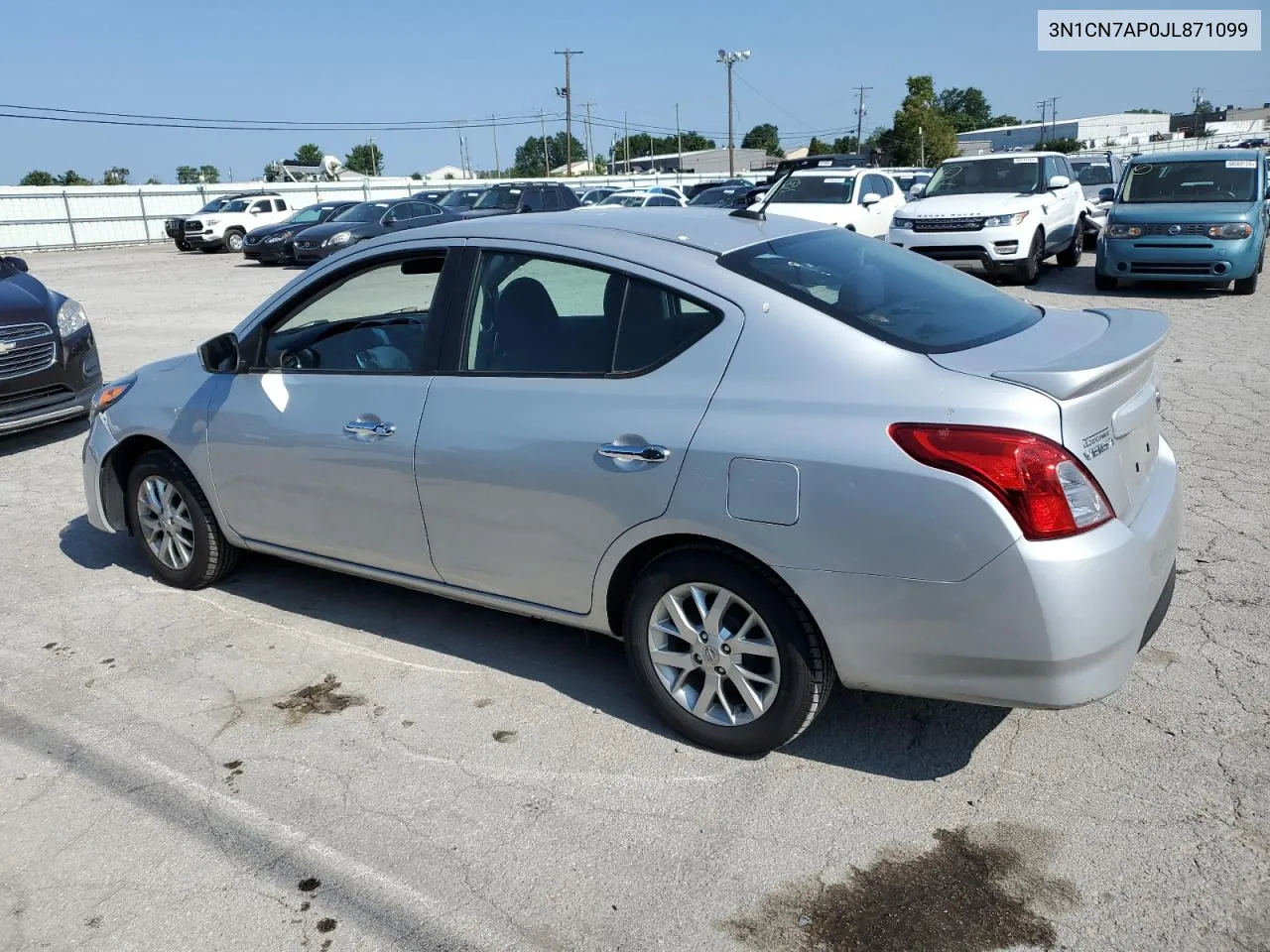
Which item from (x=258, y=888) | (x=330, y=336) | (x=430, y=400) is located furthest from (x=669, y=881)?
(x=330, y=336)

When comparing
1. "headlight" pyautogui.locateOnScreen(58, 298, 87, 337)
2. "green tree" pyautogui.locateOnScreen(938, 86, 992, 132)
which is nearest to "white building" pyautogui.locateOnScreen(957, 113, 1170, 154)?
"green tree" pyautogui.locateOnScreen(938, 86, 992, 132)

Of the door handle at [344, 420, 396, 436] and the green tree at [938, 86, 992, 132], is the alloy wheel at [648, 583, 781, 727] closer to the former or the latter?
the door handle at [344, 420, 396, 436]

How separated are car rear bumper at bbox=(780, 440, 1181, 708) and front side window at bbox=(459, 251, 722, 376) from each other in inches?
35.7

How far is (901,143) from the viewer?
7975cm

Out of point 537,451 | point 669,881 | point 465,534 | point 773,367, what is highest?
point 773,367

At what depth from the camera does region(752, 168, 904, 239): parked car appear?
17.1 metres

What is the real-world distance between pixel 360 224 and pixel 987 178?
1429cm

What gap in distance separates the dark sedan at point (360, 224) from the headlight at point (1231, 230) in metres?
14.2

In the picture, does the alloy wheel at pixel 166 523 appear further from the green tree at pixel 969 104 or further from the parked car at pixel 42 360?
the green tree at pixel 969 104

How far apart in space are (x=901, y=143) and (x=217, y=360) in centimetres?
8221

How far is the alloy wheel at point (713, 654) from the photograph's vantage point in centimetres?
325

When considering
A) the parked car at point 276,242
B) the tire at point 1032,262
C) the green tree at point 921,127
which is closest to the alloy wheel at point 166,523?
the tire at point 1032,262

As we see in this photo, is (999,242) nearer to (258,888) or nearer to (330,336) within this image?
(330,336)

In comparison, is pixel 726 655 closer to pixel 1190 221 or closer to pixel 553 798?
pixel 553 798
